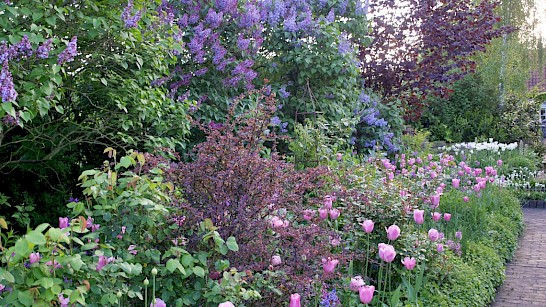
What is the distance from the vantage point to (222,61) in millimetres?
5250

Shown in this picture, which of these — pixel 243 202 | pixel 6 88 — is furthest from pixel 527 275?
pixel 6 88

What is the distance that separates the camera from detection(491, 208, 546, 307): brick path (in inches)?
159

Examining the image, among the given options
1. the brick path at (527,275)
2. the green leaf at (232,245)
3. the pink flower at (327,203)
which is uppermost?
the green leaf at (232,245)

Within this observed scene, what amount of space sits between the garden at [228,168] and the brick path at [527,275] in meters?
0.16

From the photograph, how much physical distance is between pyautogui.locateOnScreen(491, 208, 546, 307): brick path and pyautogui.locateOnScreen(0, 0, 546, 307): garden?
0.51 ft

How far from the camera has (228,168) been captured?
2.46m

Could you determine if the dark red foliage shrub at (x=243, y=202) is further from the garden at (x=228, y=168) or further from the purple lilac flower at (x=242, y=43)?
the purple lilac flower at (x=242, y=43)

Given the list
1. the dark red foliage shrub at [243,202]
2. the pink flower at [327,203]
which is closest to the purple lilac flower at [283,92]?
the pink flower at [327,203]

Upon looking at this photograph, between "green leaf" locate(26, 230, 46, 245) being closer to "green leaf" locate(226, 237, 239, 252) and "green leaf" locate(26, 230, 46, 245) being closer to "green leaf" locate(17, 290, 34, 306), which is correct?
"green leaf" locate(17, 290, 34, 306)

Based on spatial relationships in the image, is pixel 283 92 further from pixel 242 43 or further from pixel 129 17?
pixel 129 17

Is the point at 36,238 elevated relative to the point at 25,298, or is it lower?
elevated

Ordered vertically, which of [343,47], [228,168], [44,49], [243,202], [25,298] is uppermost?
[343,47]

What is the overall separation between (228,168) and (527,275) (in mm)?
3485

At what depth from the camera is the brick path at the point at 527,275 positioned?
13.3ft
